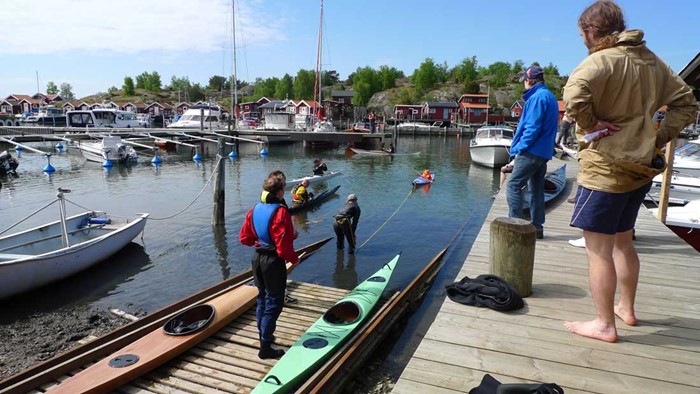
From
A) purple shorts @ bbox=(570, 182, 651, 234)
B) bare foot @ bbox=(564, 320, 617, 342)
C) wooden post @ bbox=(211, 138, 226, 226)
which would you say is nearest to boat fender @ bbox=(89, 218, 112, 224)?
wooden post @ bbox=(211, 138, 226, 226)

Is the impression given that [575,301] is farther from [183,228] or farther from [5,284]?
[183,228]

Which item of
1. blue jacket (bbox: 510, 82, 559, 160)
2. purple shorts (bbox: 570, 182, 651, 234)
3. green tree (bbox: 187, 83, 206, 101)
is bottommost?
purple shorts (bbox: 570, 182, 651, 234)

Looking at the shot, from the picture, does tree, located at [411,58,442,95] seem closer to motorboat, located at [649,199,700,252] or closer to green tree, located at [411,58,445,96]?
green tree, located at [411,58,445,96]

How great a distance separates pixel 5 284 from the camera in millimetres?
8383

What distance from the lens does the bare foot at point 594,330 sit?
329 centimetres

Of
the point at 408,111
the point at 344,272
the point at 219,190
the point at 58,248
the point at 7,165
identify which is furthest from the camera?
the point at 408,111

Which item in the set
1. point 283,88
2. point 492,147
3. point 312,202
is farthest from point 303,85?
point 312,202

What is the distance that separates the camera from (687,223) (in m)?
9.86

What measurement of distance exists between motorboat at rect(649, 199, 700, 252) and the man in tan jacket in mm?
8335

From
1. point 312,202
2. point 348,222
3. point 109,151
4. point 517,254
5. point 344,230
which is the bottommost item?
point 312,202

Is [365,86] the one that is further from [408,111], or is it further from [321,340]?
[321,340]

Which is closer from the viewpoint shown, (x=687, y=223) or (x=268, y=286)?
(x=268, y=286)

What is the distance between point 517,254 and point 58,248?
1085 cm

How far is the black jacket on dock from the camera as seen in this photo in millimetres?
3975
